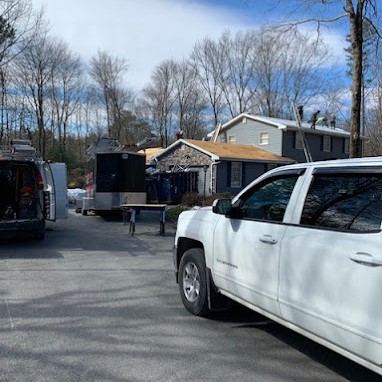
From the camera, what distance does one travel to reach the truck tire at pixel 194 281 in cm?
551

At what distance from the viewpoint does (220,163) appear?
2966 centimetres

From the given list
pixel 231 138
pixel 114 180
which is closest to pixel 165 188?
pixel 114 180

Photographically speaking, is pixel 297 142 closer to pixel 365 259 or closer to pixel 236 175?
pixel 236 175

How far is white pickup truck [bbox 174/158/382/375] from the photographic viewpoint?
10.5 feet

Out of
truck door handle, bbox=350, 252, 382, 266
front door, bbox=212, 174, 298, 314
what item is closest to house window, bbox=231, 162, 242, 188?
front door, bbox=212, 174, 298, 314

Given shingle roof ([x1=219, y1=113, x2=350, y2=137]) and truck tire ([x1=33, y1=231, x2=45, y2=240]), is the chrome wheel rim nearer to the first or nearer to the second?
truck tire ([x1=33, y1=231, x2=45, y2=240])

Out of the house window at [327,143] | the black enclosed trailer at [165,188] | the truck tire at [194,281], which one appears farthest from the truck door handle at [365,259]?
the house window at [327,143]

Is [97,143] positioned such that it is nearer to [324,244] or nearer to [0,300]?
[0,300]

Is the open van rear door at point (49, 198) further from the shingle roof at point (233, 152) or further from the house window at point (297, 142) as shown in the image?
the house window at point (297, 142)

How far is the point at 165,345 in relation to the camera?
4676mm

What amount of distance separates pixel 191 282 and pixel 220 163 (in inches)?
947

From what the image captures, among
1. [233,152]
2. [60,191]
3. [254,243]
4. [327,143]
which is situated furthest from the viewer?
[327,143]

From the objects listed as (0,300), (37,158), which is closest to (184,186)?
(37,158)

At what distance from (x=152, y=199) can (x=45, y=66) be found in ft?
82.8
